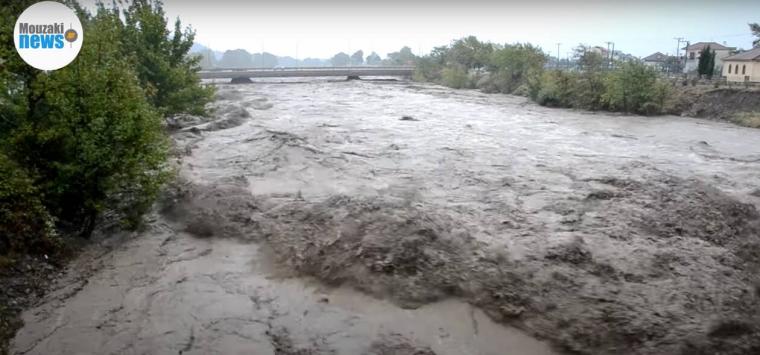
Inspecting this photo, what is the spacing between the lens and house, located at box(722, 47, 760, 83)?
46312 millimetres

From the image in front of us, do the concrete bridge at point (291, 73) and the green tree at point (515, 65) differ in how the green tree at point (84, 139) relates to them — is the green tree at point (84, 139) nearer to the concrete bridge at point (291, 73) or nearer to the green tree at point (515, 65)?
the green tree at point (515, 65)

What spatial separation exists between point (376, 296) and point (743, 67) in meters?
52.6

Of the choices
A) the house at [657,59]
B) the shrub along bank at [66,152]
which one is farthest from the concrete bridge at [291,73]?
the shrub along bank at [66,152]

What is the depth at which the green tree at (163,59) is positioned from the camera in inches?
942

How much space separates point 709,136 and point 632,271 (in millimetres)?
23175

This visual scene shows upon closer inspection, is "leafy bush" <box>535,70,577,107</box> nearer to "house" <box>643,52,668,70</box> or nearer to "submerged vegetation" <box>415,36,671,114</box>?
"submerged vegetation" <box>415,36,671,114</box>

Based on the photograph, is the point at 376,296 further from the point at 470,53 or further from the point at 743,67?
the point at 470,53

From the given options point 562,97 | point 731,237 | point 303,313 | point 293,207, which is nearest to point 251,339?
point 303,313

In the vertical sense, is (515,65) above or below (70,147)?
above

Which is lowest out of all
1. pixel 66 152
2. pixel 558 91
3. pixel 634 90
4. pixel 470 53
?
pixel 66 152

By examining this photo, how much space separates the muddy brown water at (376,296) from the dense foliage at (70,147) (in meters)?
1.03

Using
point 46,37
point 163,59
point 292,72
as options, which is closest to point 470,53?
point 292,72

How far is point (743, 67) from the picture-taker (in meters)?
48.0

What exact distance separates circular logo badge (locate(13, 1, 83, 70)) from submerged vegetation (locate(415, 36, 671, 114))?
38706 millimetres
